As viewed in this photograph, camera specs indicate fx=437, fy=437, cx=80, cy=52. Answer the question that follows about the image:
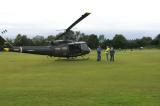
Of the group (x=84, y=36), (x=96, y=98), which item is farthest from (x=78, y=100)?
(x=84, y=36)

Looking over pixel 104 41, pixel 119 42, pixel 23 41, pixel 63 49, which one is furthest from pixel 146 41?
pixel 63 49

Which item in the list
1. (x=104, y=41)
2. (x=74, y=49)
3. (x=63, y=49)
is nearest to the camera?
(x=63, y=49)

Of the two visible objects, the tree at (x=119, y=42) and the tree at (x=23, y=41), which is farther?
the tree at (x=119, y=42)

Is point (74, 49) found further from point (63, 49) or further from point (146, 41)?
point (146, 41)

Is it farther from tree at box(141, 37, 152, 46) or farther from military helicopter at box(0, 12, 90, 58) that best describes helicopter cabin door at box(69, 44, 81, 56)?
tree at box(141, 37, 152, 46)

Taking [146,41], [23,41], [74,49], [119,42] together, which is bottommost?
[74,49]

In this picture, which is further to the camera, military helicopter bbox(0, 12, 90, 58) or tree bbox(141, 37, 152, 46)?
tree bbox(141, 37, 152, 46)

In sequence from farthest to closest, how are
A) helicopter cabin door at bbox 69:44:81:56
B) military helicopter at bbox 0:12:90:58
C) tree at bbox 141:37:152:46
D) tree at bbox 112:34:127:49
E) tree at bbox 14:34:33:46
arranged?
tree at bbox 141:37:152:46 < tree at bbox 112:34:127:49 < tree at bbox 14:34:33:46 < helicopter cabin door at bbox 69:44:81:56 < military helicopter at bbox 0:12:90:58

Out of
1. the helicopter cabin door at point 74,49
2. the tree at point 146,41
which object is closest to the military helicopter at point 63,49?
the helicopter cabin door at point 74,49

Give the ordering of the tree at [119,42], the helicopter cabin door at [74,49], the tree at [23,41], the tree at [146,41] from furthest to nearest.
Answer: the tree at [146,41] < the tree at [119,42] < the tree at [23,41] < the helicopter cabin door at [74,49]

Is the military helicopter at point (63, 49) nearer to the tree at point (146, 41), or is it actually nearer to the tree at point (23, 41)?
the tree at point (23, 41)

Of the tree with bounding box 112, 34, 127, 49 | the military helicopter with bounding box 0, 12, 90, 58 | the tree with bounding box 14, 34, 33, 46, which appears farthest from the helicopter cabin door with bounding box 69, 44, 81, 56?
the tree with bounding box 112, 34, 127, 49

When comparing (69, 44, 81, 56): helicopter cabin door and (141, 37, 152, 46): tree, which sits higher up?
(141, 37, 152, 46): tree

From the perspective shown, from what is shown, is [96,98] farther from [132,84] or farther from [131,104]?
[132,84]
